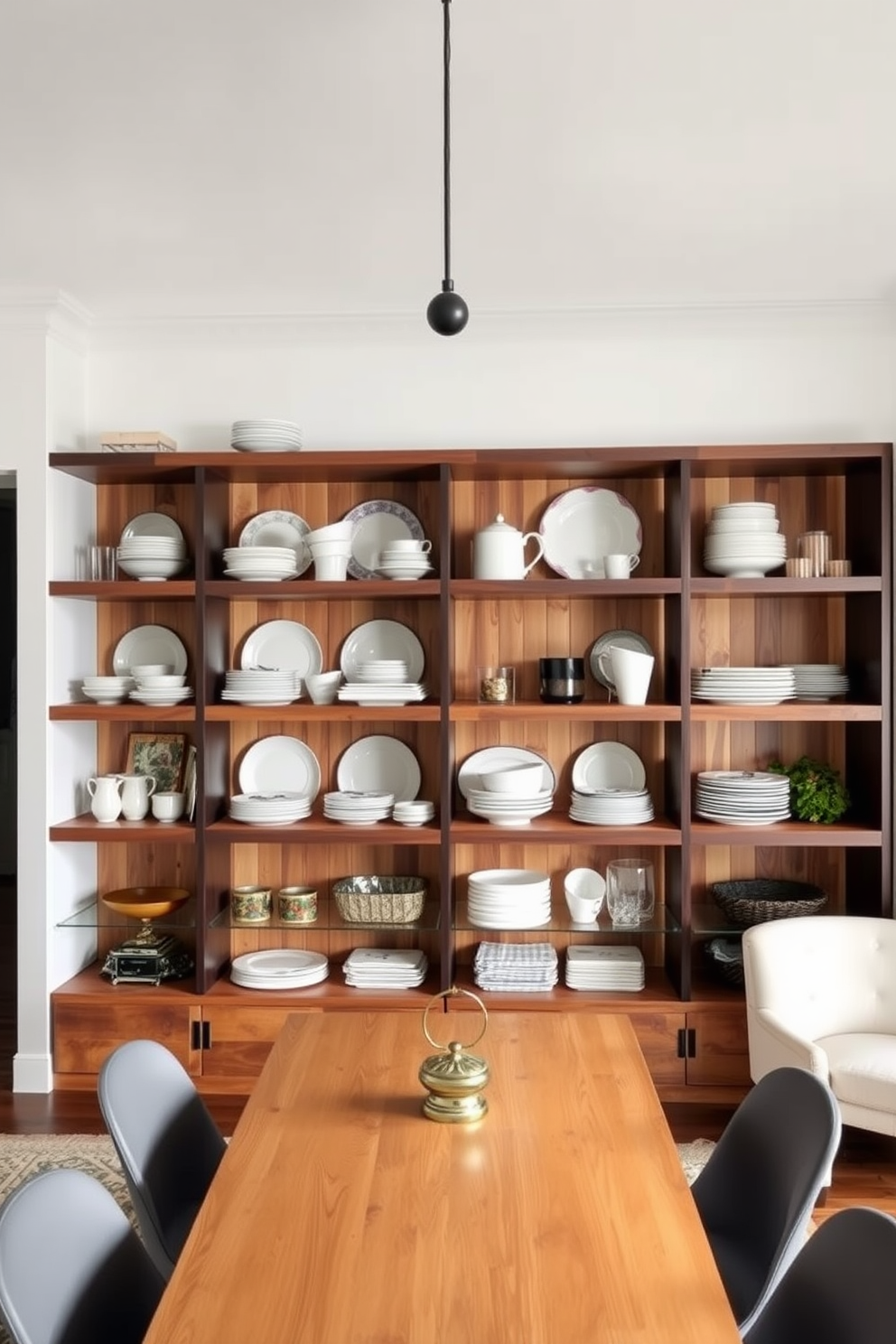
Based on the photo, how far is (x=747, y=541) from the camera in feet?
12.5

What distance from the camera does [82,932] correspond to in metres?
4.21

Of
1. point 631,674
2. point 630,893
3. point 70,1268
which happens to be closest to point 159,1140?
point 70,1268

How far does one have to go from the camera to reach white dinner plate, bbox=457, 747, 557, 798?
4.15 meters

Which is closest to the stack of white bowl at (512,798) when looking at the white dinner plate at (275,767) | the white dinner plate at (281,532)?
the white dinner plate at (275,767)

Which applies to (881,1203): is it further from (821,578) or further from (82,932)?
(82,932)

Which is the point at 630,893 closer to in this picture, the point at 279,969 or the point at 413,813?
the point at 413,813

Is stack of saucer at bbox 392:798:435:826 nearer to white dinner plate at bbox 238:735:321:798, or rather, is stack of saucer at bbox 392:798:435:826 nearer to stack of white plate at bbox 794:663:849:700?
white dinner plate at bbox 238:735:321:798

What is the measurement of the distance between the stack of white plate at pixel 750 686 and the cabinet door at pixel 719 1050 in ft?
3.44

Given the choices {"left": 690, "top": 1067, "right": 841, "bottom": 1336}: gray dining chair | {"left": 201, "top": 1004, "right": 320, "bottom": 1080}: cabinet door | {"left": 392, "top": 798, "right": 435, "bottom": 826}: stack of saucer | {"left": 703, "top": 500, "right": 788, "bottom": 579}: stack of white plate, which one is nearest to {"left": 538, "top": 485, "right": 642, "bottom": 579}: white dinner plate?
{"left": 703, "top": 500, "right": 788, "bottom": 579}: stack of white plate

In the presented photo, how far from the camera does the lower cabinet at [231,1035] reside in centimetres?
381

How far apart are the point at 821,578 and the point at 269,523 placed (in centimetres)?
196

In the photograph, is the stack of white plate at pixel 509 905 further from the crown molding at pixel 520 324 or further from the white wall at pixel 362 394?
the crown molding at pixel 520 324

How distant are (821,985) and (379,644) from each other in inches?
75.2

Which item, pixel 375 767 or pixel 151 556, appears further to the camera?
pixel 375 767
